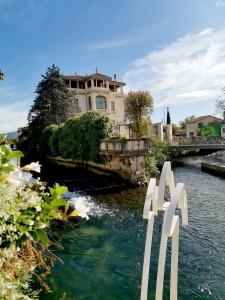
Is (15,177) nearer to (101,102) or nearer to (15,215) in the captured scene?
(15,215)

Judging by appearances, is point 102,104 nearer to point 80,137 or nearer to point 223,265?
point 80,137

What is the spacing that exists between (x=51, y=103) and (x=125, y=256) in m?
36.9

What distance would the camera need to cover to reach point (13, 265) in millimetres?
2318

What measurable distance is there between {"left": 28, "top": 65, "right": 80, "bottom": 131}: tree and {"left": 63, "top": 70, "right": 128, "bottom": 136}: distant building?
11.1 feet

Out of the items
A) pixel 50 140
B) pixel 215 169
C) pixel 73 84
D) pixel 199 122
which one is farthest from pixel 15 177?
pixel 199 122

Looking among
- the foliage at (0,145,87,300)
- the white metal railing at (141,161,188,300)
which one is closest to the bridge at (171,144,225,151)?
the white metal railing at (141,161,188,300)

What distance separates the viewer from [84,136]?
27.5m

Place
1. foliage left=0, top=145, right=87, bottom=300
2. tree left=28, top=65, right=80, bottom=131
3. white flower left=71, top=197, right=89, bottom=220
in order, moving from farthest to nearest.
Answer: tree left=28, top=65, right=80, bottom=131 < white flower left=71, top=197, right=89, bottom=220 < foliage left=0, top=145, right=87, bottom=300

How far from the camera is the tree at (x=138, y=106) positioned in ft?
170

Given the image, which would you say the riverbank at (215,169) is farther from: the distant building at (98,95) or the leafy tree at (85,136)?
the distant building at (98,95)

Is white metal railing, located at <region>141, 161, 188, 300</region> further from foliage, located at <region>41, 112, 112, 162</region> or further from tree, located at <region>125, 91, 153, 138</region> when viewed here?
tree, located at <region>125, 91, 153, 138</region>

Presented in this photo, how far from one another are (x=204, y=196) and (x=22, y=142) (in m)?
40.9

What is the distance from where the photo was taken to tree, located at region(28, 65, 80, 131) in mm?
42812

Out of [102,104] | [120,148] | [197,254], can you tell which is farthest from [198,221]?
[102,104]
